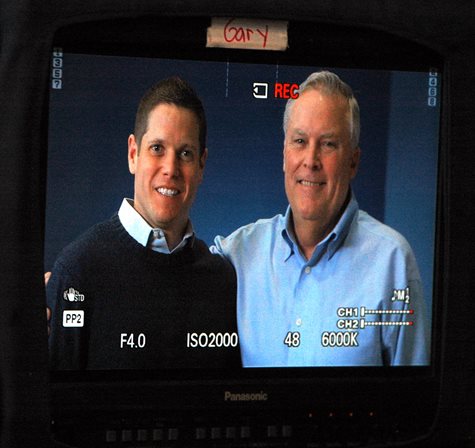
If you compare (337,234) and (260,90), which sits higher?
(260,90)

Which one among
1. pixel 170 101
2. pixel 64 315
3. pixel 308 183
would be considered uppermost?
pixel 170 101

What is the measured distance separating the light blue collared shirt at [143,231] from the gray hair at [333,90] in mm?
235

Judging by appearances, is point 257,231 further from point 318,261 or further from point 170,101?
point 170,101

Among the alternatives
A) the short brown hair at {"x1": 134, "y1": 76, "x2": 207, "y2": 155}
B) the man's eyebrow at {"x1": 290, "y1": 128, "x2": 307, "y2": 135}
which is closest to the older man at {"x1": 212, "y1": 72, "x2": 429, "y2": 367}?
the man's eyebrow at {"x1": 290, "y1": 128, "x2": 307, "y2": 135}

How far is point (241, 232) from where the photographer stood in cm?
160

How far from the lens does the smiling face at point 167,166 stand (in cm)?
156

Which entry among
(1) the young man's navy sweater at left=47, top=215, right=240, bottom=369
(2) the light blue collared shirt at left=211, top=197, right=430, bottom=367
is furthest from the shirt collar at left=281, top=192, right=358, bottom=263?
(1) the young man's navy sweater at left=47, top=215, right=240, bottom=369

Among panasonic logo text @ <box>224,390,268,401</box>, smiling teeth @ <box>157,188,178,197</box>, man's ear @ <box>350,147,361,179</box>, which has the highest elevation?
man's ear @ <box>350,147,361,179</box>

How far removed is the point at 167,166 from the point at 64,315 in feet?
0.85

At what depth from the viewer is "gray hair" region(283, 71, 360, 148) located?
1599 millimetres

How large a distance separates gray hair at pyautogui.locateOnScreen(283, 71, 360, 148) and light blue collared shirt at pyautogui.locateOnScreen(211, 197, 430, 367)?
0.11 m

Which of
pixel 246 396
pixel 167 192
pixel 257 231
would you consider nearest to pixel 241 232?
pixel 257 231

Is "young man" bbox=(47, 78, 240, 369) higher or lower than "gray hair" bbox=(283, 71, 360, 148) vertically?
lower

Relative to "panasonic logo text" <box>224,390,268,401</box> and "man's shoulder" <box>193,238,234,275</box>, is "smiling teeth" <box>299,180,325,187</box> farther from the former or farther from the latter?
"panasonic logo text" <box>224,390,268,401</box>
